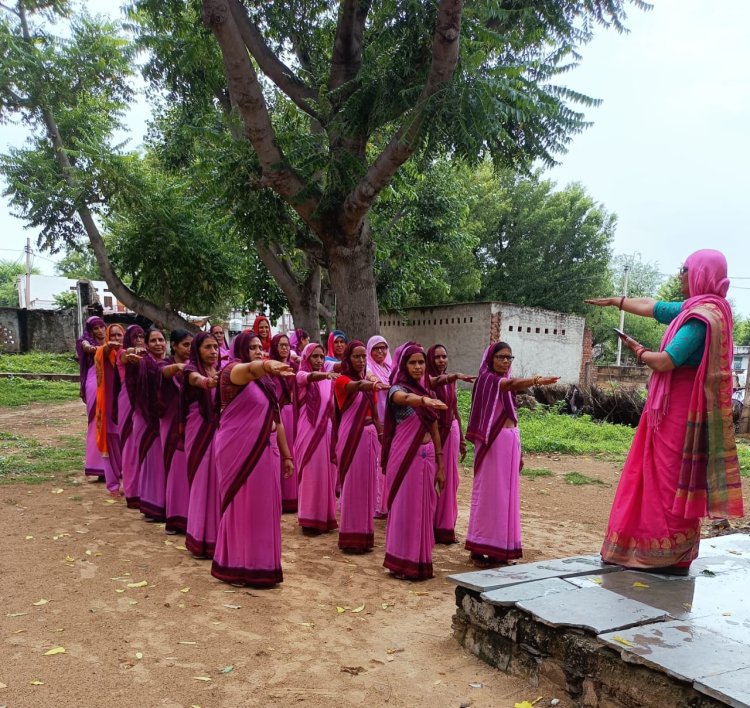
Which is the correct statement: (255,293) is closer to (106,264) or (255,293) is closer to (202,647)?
(106,264)

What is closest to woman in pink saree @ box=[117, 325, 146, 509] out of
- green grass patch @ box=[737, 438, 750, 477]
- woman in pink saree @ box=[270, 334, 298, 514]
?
woman in pink saree @ box=[270, 334, 298, 514]

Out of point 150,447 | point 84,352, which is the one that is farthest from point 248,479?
point 84,352

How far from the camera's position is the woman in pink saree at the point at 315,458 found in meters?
6.27

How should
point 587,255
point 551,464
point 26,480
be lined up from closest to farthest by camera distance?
point 26,480
point 551,464
point 587,255

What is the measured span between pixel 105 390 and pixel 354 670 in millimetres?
5052

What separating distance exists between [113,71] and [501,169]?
11.7 metres

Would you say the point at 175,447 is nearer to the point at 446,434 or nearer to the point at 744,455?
the point at 446,434

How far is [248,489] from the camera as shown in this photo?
461cm

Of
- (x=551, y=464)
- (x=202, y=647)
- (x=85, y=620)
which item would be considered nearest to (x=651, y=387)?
(x=202, y=647)

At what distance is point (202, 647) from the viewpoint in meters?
3.74

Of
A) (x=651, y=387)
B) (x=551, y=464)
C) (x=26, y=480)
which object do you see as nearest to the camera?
(x=651, y=387)

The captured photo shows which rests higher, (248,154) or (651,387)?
(248,154)

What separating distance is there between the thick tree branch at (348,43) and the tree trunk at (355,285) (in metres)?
1.96

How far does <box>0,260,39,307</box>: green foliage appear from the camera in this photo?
5700cm
